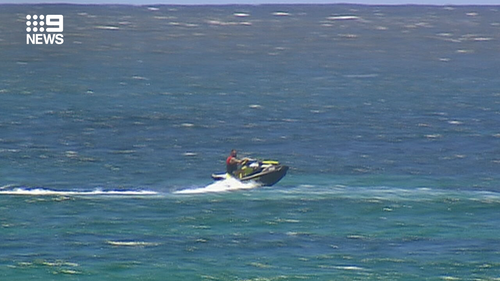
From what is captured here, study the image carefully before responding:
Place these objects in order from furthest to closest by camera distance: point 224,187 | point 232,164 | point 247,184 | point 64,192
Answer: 1. point 232,164
2. point 247,184
3. point 224,187
4. point 64,192

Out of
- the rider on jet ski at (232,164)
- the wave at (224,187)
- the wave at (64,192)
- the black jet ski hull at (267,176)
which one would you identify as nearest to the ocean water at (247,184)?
the wave at (64,192)

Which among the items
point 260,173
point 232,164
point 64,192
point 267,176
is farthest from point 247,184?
point 64,192

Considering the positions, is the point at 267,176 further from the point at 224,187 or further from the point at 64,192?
the point at 64,192

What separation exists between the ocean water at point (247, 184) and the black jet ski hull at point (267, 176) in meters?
0.58

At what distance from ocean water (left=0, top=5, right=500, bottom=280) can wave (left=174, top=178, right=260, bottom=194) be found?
0.33 metres

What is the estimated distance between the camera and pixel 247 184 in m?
62.7

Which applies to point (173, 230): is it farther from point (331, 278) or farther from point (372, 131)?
point (372, 131)

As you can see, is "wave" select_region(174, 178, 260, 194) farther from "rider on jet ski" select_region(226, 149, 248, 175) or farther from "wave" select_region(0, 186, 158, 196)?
"wave" select_region(0, 186, 158, 196)

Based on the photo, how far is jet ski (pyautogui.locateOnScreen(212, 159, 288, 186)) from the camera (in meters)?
62.5

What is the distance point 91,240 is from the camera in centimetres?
5006

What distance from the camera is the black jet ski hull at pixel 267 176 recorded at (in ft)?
205

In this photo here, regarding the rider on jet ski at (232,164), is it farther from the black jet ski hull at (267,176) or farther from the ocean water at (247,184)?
the ocean water at (247,184)

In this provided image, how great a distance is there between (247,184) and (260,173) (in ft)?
2.85

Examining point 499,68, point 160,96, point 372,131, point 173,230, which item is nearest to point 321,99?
point 160,96
